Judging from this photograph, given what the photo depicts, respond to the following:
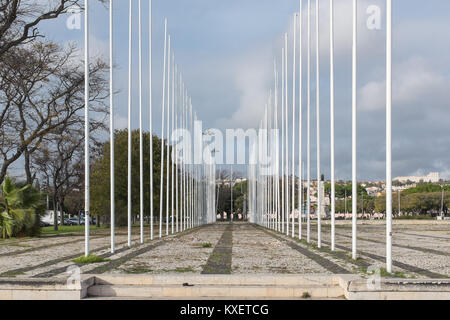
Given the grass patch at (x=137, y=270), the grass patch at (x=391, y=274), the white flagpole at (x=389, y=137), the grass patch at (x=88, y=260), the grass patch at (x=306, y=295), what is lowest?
the grass patch at (x=88, y=260)

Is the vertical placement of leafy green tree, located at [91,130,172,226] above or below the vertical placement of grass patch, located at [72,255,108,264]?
above

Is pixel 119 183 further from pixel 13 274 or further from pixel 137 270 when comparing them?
pixel 137 270

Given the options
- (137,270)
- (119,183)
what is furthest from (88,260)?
(119,183)

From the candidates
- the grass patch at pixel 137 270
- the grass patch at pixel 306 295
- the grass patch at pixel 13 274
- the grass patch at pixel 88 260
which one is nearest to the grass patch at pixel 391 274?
the grass patch at pixel 306 295

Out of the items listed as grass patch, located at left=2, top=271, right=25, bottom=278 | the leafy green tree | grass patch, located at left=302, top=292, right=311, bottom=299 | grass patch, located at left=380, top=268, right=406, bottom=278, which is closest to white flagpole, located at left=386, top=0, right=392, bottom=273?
grass patch, located at left=380, top=268, right=406, bottom=278

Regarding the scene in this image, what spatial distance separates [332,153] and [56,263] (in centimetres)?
963

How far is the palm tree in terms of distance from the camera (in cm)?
2923

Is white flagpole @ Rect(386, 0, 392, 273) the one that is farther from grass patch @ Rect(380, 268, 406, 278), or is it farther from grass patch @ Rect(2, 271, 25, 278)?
grass patch @ Rect(2, 271, 25, 278)

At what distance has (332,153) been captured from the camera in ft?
63.9

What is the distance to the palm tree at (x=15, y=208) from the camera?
29234 millimetres

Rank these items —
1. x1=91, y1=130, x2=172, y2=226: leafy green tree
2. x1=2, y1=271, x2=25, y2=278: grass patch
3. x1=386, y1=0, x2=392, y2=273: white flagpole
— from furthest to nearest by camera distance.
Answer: x1=91, y1=130, x2=172, y2=226: leafy green tree < x1=2, y1=271, x2=25, y2=278: grass patch < x1=386, y1=0, x2=392, y2=273: white flagpole

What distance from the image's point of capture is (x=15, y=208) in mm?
29906

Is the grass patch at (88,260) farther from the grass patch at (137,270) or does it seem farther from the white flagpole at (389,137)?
the white flagpole at (389,137)

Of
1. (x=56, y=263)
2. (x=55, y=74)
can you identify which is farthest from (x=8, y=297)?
(x=55, y=74)
